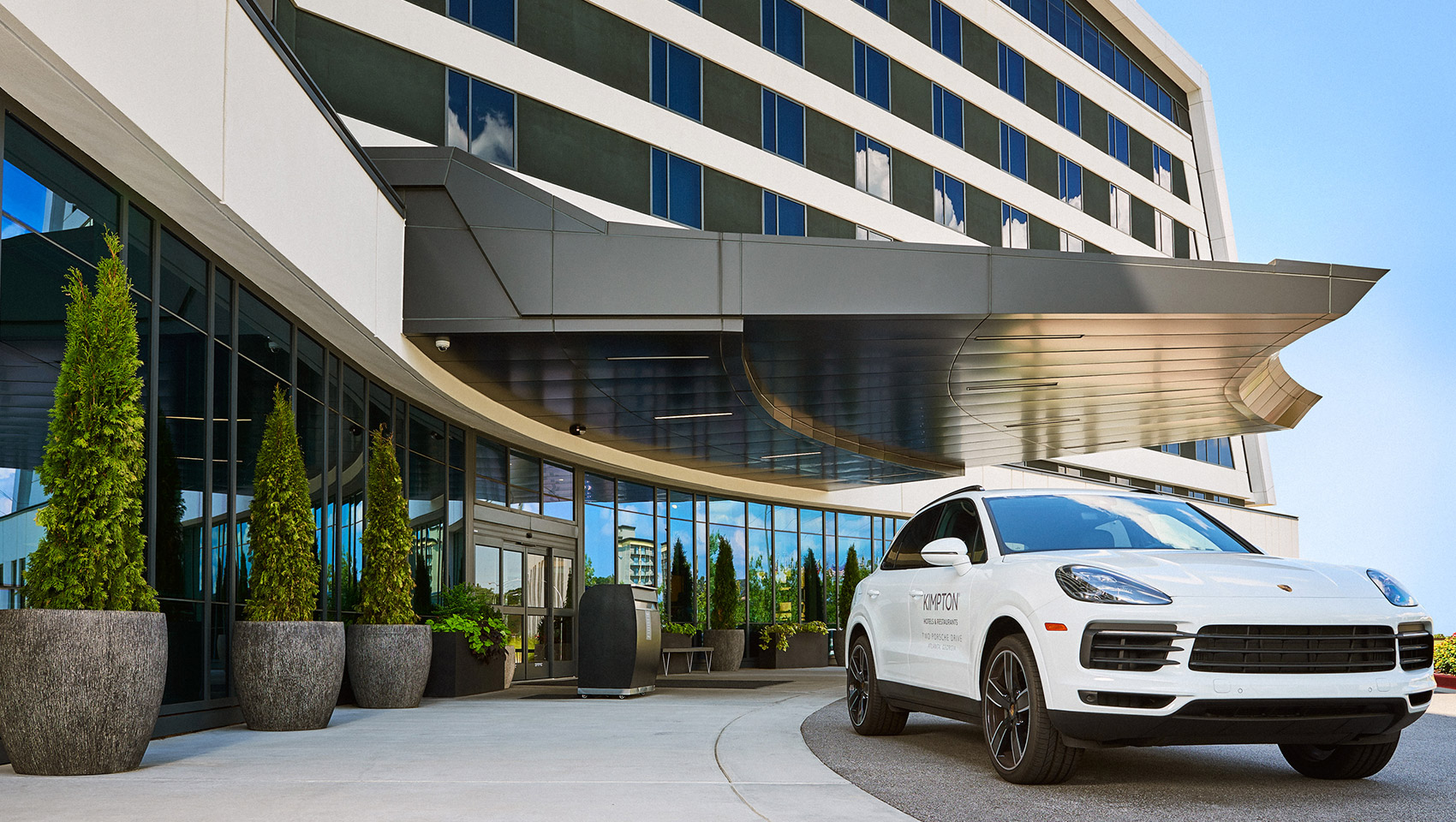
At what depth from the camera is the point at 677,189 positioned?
2197 centimetres

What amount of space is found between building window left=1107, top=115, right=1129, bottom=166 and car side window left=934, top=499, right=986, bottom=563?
101 feet

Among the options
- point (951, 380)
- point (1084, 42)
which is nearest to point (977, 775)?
point (951, 380)

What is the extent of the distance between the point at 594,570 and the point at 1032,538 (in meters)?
17.0

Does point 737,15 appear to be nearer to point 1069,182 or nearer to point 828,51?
point 828,51

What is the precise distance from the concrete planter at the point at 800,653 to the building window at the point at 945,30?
47.5 ft

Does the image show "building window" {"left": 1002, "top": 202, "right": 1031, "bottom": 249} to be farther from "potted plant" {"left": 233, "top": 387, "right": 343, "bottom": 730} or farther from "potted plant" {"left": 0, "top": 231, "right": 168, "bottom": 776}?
"potted plant" {"left": 0, "top": 231, "right": 168, "bottom": 776}

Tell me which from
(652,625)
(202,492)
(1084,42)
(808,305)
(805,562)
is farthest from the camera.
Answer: (1084,42)

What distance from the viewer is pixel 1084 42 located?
3688cm

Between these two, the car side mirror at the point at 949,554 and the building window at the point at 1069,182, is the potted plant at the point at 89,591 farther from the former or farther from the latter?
the building window at the point at 1069,182

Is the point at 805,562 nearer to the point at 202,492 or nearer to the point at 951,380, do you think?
the point at 951,380

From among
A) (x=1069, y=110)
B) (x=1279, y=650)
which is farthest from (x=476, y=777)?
(x=1069, y=110)

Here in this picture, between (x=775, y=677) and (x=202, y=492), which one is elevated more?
(x=202, y=492)

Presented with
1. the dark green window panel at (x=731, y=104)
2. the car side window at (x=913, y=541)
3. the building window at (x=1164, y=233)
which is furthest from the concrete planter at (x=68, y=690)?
the building window at (x=1164, y=233)

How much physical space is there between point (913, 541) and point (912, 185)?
1994cm
